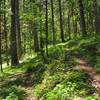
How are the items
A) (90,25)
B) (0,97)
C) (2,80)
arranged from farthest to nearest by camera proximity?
(90,25)
(2,80)
(0,97)

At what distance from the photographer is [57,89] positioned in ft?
46.6

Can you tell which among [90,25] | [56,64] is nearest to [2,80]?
[56,64]

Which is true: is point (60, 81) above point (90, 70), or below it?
below

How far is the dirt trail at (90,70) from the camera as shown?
1463 cm

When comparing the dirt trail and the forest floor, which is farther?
the dirt trail

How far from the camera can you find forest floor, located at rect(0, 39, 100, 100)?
13477mm

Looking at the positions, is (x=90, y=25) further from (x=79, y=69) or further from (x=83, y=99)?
(x=83, y=99)

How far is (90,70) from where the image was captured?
17094 millimetres

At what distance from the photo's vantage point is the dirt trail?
14.6 metres

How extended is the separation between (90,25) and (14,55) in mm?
25289

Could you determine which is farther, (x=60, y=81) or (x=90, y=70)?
(x=90, y=70)

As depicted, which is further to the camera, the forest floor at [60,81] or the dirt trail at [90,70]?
the dirt trail at [90,70]

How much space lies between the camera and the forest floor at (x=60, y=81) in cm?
1348

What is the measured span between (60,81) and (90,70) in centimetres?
242
